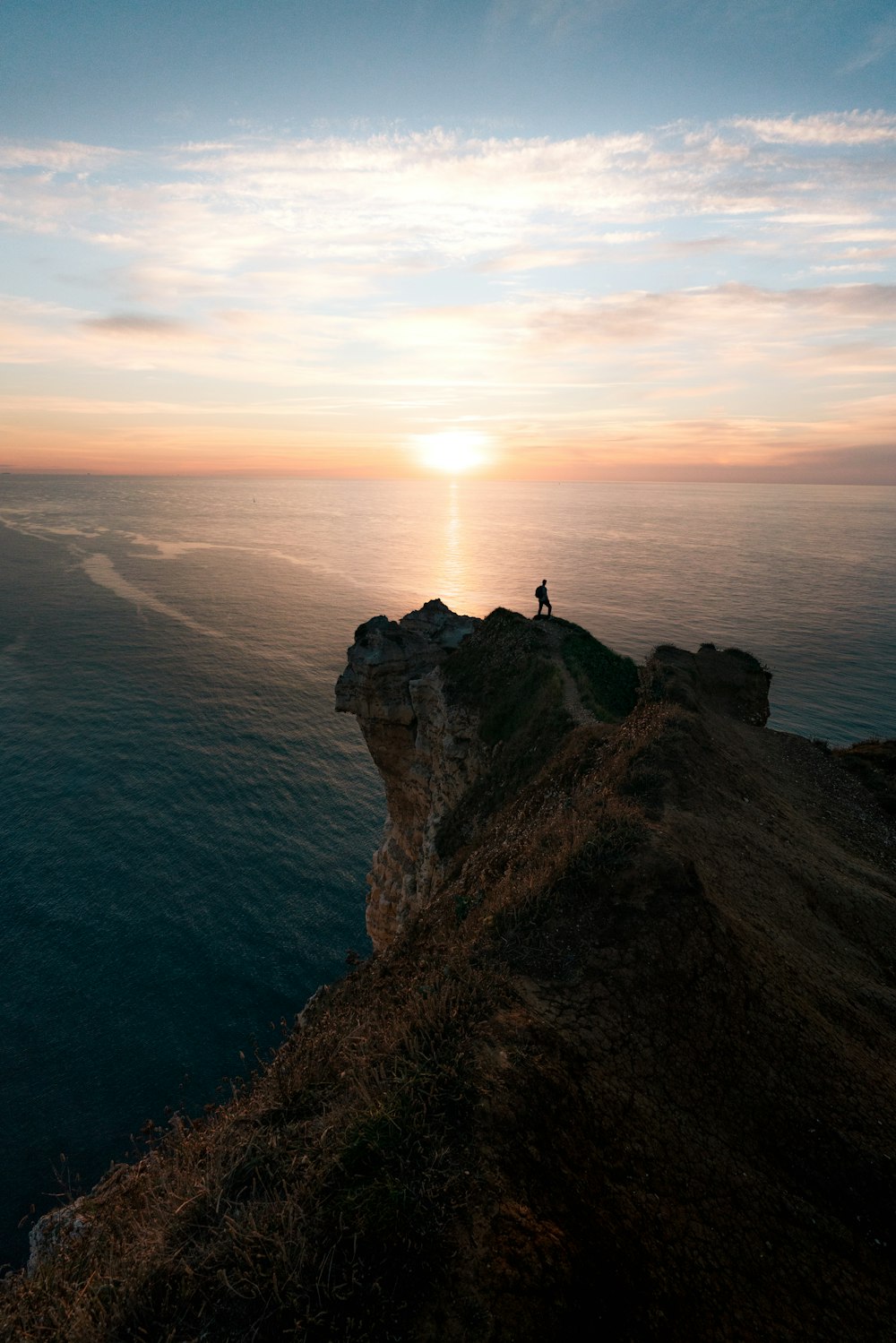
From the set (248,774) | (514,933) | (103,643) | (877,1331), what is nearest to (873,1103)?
(877,1331)

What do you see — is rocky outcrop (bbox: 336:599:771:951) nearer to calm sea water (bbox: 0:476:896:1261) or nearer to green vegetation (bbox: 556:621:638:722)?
green vegetation (bbox: 556:621:638:722)

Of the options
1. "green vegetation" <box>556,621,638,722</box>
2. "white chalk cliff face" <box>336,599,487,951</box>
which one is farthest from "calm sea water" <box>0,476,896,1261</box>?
"green vegetation" <box>556,621,638,722</box>

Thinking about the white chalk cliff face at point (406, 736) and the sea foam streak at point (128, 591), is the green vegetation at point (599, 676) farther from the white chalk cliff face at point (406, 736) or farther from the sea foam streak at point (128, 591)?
the sea foam streak at point (128, 591)

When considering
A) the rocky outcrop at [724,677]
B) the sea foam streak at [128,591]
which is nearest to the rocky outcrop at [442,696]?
the rocky outcrop at [724,677]

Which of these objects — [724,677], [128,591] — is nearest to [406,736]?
[724,677]

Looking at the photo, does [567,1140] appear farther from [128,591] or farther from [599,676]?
[128,591]
